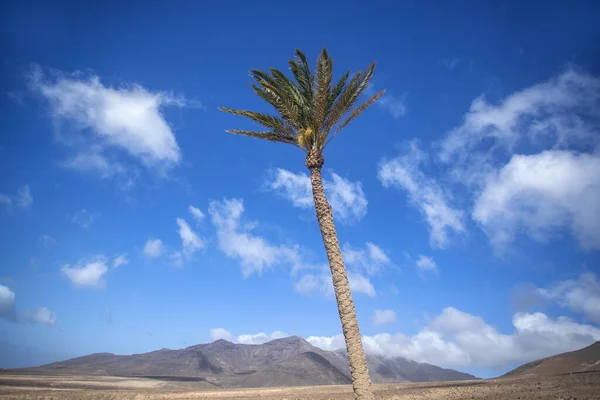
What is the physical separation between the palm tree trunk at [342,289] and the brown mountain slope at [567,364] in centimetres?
7410

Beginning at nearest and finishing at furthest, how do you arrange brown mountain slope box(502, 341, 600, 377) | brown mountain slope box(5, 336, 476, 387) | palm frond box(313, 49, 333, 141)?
palm frond box(313, 49, 333, 141) < brown mountain slope box(502, 341, 600, 377) < brown mountain slope box(5, 336, 476, 387)

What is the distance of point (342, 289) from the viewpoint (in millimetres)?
12617

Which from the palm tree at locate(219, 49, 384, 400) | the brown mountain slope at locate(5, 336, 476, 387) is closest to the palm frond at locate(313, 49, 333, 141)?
the palm tree at locate(219, 49, 384, 400)

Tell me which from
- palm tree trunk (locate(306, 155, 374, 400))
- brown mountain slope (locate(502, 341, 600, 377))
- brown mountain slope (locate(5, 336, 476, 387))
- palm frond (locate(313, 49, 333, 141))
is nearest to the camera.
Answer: palm tree trunk (locate(306, 155, 374, 400))

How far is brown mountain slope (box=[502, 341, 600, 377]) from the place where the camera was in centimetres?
6731

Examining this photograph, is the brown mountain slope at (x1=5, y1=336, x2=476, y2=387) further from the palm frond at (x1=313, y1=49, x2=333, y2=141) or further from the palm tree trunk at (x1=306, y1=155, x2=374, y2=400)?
the palm frond at (x1=313, y1=49, x2=333, y2=141)

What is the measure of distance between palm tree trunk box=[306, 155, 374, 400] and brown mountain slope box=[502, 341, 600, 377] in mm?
74101

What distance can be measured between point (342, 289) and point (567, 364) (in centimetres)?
8470

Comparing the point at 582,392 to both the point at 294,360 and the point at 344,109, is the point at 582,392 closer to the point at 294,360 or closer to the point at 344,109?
the point at 344,109

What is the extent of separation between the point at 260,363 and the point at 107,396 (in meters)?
166

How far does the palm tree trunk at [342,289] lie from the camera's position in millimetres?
11781

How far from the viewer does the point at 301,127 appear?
1459cm

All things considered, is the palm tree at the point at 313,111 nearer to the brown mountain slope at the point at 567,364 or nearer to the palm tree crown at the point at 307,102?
the palm tree crown at the point at 307,102

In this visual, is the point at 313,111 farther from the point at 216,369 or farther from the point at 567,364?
the point at 216,369
